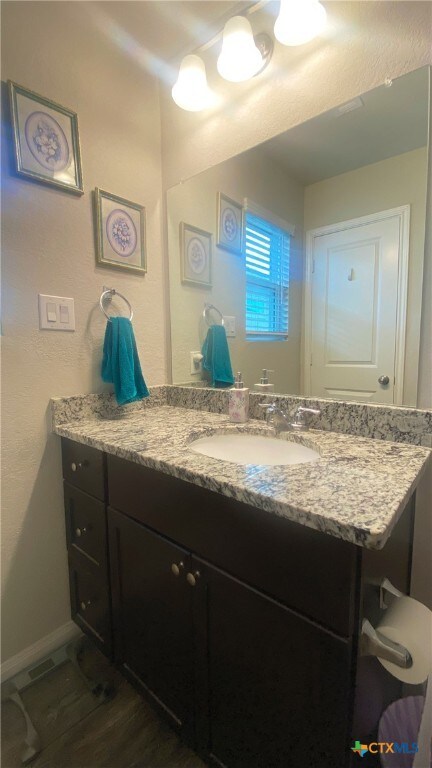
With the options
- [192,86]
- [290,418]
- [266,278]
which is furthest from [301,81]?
[290,418]

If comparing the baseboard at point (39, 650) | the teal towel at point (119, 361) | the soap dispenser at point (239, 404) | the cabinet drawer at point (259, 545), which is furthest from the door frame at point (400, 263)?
the baseboard at point (39, 650)

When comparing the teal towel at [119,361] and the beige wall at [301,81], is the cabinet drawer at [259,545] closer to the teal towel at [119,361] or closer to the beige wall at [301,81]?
the teal towel at [119,361]

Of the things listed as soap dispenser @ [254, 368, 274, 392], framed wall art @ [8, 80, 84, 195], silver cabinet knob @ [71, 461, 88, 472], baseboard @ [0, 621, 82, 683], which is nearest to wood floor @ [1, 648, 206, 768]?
baseboard @ [0, 621, 82, 683]

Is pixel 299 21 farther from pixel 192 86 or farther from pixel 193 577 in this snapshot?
pixel 193 577

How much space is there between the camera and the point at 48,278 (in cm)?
111

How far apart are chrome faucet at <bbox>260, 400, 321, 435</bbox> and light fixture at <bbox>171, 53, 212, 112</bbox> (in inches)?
46.7

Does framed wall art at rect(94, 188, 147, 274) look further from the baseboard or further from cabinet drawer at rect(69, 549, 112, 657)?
the baseboard

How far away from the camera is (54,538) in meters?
1.20

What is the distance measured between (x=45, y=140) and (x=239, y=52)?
694 mm

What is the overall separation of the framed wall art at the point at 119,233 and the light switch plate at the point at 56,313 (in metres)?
0.22

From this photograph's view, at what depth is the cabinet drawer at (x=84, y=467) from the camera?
1004 mm

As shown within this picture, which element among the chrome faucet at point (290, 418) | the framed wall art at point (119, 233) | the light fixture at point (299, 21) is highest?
the light fixture at point (299, 21)

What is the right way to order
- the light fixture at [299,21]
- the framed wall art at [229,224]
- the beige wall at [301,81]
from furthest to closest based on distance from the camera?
1. the framed wall art at [229,224]
2. the light fixture at [299,21]
3. the beige wall at [301,81]

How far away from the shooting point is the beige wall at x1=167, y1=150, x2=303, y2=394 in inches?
44.3
